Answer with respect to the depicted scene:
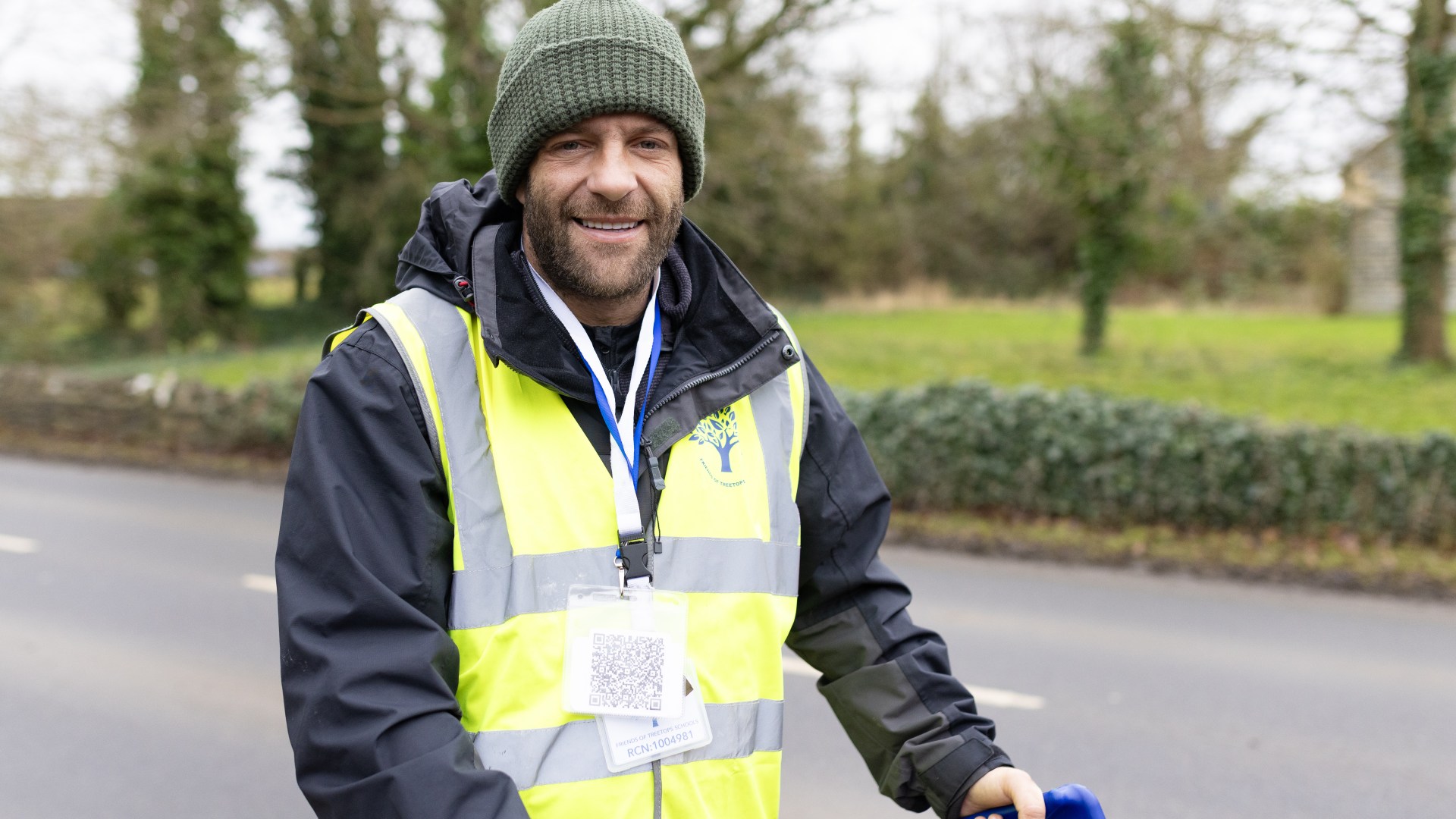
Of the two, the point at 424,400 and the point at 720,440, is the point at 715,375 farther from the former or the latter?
the point at 424,400

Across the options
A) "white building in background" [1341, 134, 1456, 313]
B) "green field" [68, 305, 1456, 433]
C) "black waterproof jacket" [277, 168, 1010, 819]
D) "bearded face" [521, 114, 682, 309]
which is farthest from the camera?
"white building in background" [1341, 134, 1456, 313]

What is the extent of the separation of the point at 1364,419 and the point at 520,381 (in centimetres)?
1191

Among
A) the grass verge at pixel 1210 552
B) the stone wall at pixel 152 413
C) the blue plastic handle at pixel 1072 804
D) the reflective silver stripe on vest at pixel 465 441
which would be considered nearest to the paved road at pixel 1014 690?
the grass verge at pixel 1210 552

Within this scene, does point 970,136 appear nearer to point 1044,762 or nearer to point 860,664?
point 1044,762

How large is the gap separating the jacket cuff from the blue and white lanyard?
0.73 meters

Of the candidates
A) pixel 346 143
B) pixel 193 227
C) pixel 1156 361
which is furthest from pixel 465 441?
pixel 346 143

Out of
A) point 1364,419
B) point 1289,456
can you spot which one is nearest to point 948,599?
point 1289,456

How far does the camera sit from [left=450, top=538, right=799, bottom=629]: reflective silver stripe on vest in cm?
167

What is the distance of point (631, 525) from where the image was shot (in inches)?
69.8

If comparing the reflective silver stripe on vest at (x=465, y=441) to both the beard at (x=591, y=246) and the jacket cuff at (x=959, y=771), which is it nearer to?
the beard at (x=591, y=246)

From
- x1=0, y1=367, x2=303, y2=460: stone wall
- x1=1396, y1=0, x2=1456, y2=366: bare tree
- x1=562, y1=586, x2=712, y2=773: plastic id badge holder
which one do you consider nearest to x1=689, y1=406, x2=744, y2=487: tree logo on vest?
x1=562, y1=586, x2=712, y2=773: plastic id badge holder

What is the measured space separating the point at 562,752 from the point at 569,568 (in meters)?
0.28

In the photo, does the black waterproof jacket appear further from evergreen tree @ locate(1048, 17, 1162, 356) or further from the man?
evergreen tree @ locate(1048, 17, 1162, 356)

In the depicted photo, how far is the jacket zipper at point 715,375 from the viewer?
6.24 feet
